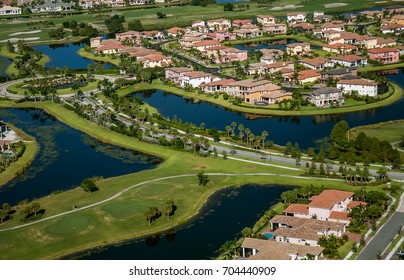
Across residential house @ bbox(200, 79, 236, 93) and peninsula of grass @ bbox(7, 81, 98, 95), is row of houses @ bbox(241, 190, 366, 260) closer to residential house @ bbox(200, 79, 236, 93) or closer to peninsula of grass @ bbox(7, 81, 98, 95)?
residential house @ bbox(200, 79, 236, 93)

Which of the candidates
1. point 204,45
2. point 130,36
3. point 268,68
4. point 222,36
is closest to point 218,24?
Result: point 222,36

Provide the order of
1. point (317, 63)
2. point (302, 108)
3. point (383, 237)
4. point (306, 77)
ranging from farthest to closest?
point (317, 63)
point (306, 77)
point (302, 108)
point (383, 237)

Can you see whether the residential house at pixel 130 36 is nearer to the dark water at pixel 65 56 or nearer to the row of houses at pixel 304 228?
the dark water at pixel 65 56

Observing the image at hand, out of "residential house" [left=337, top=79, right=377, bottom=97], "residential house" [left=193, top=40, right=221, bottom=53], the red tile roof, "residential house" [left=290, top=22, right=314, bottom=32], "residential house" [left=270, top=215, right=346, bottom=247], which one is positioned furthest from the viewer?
"residential house" [left=290, top=22, right=314, bottom=32]

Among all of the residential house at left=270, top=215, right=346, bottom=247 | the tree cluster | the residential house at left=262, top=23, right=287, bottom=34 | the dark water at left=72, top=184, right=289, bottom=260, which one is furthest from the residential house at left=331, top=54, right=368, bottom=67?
the residential house at left=270, top=215, right=346, bottom=247

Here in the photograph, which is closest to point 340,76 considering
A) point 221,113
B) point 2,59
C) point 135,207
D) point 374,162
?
point 221,113

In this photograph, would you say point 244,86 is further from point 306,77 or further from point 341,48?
point 341,48
